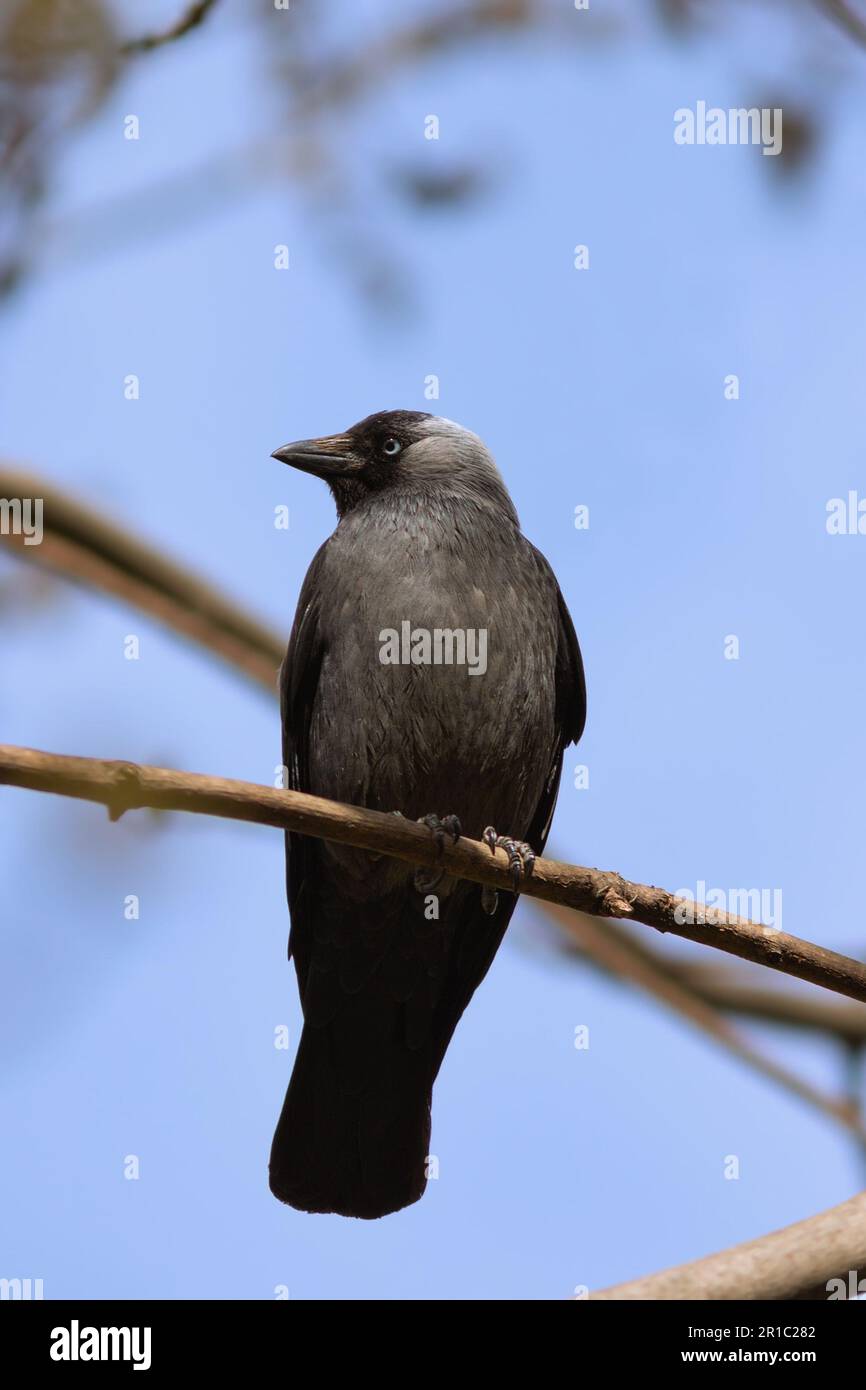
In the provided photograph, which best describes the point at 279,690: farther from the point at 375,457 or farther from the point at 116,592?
the point at 375,457

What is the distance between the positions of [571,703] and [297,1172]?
240 cm

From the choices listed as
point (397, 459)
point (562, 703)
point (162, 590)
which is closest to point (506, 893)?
point (562, 703)

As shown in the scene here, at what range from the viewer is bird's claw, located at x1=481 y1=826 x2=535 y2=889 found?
17.2ft

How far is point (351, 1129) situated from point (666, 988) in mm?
1485

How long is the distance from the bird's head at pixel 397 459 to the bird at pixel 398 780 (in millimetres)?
283

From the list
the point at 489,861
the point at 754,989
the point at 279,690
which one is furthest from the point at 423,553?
the point at 754,989

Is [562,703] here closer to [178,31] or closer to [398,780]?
[398,780]

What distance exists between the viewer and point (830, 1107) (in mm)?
6281
